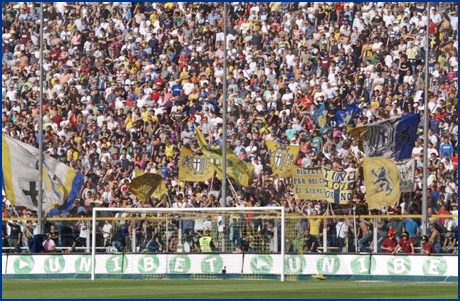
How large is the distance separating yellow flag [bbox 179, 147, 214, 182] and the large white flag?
3.07 meters

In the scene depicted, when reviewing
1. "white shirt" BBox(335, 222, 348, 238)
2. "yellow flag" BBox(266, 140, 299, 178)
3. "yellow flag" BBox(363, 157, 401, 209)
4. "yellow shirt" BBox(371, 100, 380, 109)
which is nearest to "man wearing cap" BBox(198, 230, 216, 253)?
"yellow flag" BBox(266, 140, 299, 178)

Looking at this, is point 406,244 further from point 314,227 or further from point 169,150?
point 169,150

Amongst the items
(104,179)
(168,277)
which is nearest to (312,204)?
(168,277)

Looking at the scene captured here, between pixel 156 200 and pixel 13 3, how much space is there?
16.2 meters

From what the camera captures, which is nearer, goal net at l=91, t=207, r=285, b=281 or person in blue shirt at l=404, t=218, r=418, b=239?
person in blue shirt at l=404, t=218, r=418, b=239

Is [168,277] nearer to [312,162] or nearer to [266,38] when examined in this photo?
[312,162]

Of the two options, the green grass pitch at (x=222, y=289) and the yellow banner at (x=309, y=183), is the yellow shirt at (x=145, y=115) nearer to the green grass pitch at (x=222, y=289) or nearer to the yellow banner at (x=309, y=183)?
the yellow banner at (x=309, y=183)

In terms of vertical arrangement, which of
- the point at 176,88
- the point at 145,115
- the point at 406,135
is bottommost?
the point at 406,135

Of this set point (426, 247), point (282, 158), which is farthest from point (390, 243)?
point (282, 158)

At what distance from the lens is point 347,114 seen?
41156 mm

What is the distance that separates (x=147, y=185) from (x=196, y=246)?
8.76 ft

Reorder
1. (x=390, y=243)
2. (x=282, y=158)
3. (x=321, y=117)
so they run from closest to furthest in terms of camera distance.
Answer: (x=390, y=243) → (x=282, y=158) → (x=321, y=117)

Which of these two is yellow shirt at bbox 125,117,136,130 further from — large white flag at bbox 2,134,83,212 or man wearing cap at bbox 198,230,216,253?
man wearing cap at bbox 198,230,216,253

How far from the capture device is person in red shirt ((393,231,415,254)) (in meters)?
34.8
